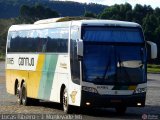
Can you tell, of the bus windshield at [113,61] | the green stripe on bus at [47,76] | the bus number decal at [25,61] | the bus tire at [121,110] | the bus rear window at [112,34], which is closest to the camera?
the bus windshield at [113,61]

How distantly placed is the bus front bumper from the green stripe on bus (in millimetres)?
2934

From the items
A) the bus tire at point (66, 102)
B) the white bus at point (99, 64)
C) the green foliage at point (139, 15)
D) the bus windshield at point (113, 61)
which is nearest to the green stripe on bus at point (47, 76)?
the white bus at point (99, 64)

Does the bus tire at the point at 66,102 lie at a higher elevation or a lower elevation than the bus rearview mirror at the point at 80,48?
Result: lower

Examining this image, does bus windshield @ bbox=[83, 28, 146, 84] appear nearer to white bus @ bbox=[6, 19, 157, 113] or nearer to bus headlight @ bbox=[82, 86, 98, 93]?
white bus @ bbox=[6, 19, 157, 113]

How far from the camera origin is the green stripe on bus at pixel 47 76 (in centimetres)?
2243

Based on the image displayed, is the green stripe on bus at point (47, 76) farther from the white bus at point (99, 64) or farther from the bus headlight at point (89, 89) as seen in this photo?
the bus headlight at point (89, 89)

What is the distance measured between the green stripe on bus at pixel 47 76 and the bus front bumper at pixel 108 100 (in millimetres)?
2934

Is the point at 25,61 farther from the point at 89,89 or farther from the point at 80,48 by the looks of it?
the point at 80,48

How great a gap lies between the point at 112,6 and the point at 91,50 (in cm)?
11256

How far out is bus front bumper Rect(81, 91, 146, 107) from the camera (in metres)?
19.5

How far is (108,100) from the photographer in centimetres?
1952

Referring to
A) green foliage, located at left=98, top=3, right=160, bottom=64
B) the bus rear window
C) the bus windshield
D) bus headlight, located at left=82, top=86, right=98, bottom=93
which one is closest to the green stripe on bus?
the bus rear window

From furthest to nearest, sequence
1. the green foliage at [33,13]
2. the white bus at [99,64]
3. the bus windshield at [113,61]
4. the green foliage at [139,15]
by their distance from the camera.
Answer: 1. the green foliage at [33,13]
2. the green foliage at [139,15]
3. the bus windshield at [113,61]
4. the white bus at [99,64]

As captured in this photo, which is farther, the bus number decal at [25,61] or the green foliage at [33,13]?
the green foliage at [33,13]
